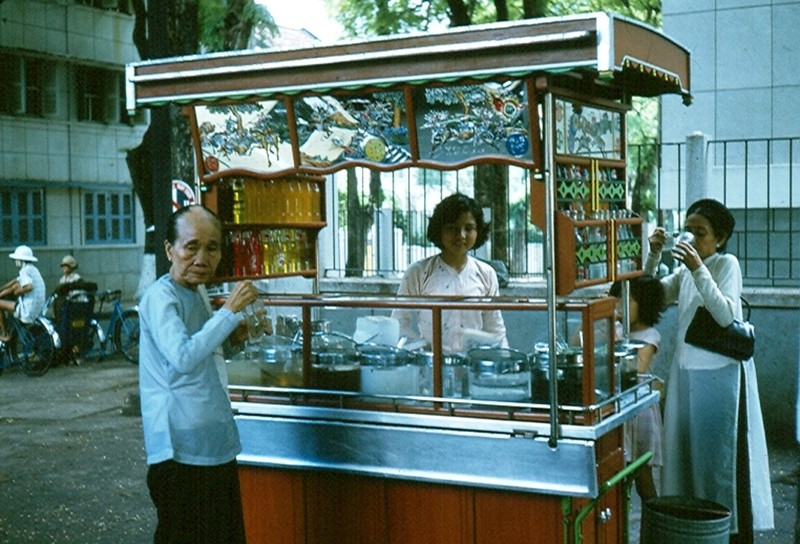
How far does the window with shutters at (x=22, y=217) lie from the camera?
20484 mm

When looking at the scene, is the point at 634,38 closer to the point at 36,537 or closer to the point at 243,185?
the point at 243,185

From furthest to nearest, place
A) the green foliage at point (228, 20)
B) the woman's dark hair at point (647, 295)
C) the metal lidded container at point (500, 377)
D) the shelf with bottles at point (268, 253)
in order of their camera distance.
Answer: the green foliage at point (228, 20) → the woman's dark hair at point (647, 295) → the shelf with bottles at point (268, 253) → the metal lidded container at point (500, 377)

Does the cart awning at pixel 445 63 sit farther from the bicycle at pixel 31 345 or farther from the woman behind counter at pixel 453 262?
the bicycle at pixel 31 345

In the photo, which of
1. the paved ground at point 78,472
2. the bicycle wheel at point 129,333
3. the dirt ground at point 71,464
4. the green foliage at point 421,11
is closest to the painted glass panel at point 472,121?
the paved ground at point 78,472

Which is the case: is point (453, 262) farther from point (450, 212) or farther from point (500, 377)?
point (500, 377)

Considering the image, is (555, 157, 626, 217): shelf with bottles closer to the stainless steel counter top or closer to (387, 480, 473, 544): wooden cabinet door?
the stainless steel counter top

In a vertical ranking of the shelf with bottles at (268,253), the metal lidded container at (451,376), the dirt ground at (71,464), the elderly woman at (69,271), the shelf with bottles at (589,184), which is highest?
the shelf with bottles at (589,184)

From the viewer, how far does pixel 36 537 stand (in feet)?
19.7

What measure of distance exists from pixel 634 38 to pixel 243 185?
2048 mm

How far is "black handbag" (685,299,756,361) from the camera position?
487 centimetres

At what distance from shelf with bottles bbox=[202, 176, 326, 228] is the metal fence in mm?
3512

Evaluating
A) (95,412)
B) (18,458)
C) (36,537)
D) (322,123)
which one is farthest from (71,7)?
(322,123)

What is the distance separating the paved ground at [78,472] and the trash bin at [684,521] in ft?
4.96

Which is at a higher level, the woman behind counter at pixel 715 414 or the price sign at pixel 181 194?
the price sign at pixel 181 194
